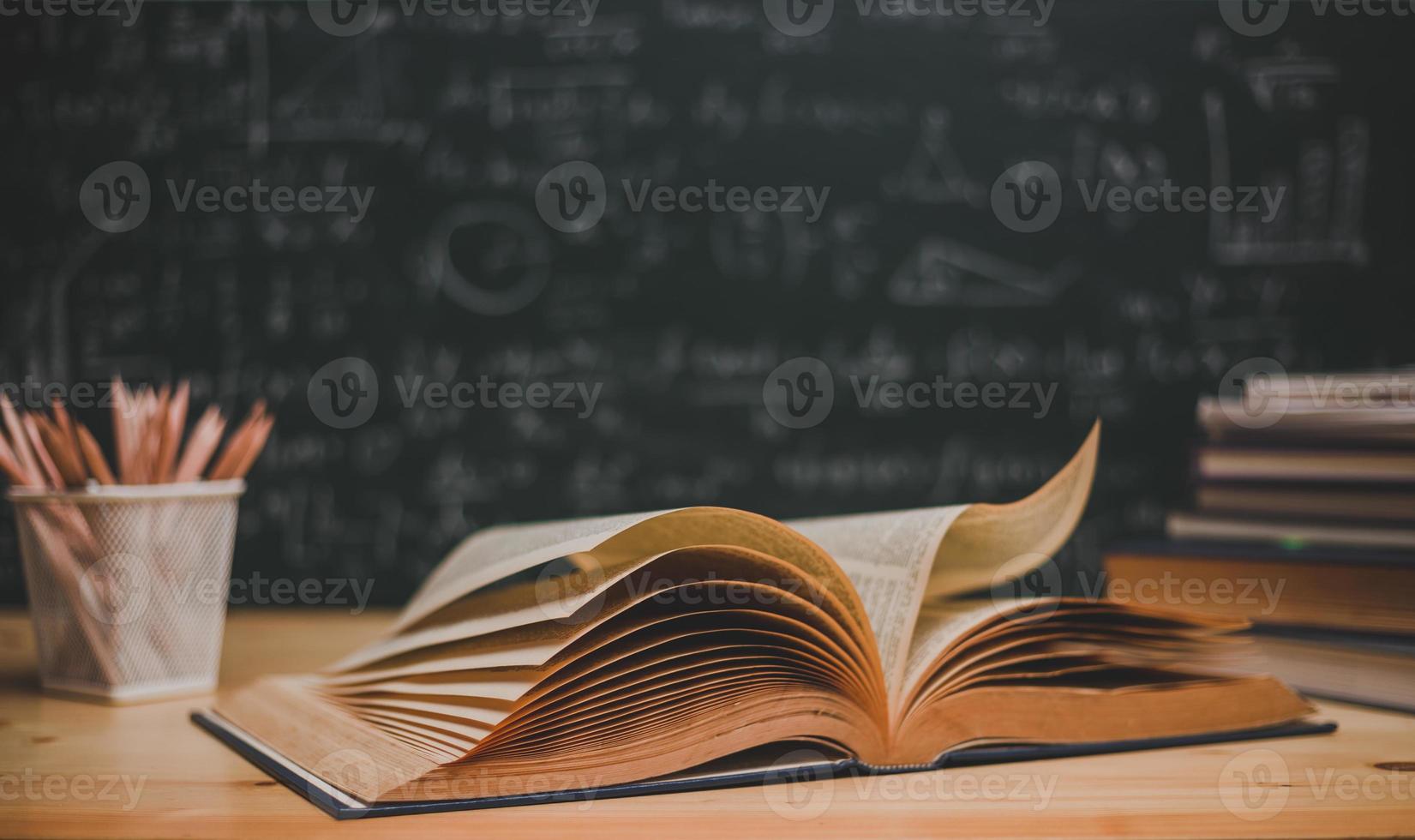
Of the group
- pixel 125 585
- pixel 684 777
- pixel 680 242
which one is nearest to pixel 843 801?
pixel 684 777

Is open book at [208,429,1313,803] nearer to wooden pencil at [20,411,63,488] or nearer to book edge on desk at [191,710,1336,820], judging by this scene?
book edge on desk at [191,710,1336,820]

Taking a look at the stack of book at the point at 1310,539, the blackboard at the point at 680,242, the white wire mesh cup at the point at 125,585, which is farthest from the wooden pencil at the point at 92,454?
the stack of book at the point at 1310,539

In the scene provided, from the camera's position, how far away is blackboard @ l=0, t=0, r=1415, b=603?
135 centimetres

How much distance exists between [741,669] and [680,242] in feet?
3.01

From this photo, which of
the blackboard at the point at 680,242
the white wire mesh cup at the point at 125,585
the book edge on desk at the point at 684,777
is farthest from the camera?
the blackboard at the point at 680,242

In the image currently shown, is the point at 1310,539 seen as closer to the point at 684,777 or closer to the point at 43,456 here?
the point at 684,777

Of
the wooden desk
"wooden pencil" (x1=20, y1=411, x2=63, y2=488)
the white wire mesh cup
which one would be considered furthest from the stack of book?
"wooden pencil" (x1=20, y1=411, x2=63, y2=488)

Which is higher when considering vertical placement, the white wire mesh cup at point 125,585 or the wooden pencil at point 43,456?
the wooden pencil at point 43,456

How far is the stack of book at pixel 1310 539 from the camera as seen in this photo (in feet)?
2.48

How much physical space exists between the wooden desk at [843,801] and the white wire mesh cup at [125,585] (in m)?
0.10

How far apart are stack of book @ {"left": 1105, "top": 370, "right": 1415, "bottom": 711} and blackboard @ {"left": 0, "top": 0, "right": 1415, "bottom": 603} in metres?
0.44

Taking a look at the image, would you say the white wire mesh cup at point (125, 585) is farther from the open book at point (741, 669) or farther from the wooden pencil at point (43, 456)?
the open book at point (741, 669)

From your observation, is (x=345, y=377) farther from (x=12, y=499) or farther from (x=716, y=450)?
(x=12, y=499)

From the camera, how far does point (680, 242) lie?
1365mm
